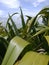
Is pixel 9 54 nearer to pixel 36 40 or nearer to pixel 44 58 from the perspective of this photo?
pixel 44 58

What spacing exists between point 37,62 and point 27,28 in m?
0.35

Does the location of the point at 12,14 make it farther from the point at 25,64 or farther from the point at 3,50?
the point at 25,64

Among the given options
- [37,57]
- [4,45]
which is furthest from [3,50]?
[37,57]

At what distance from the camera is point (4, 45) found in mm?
775

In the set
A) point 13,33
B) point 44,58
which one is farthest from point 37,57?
point 13,33

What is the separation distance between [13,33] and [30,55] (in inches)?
17.9

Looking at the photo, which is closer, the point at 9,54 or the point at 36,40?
the point at 9,54

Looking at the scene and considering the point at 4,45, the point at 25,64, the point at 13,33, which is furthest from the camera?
the point at 13,33

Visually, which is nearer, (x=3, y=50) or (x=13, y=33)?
(x=3, y=50)

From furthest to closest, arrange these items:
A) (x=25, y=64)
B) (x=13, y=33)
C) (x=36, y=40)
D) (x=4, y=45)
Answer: (x=13, y=33)
(x=36, y=40)
(x=4, y=45)
(x=25, y=64)

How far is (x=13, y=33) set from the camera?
1016 mm

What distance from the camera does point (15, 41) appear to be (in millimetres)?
623

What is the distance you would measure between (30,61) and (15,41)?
0.11 m

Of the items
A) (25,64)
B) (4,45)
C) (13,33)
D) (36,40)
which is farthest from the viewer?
(13,33)
